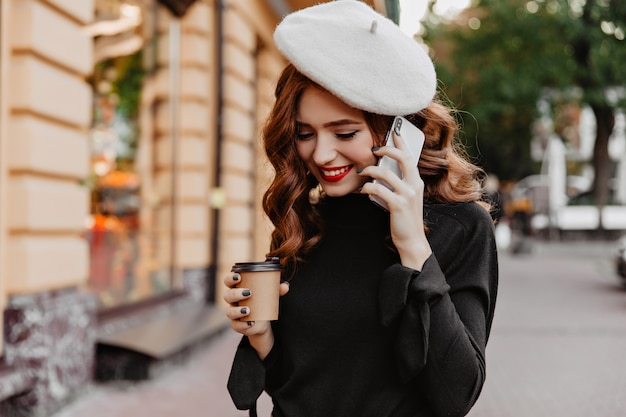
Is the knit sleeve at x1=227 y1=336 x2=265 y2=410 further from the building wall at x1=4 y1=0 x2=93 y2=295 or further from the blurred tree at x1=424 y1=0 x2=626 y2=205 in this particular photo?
the blurred tree at x1=424 y1=0 x2=626 y2=205

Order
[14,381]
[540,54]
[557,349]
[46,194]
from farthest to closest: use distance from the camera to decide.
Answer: [540,54] → [557,349] → [46,194] → [14,381]

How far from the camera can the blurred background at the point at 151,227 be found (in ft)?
16.4

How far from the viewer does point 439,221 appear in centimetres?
170

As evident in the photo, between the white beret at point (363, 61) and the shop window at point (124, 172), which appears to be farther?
the shop window at point (124, 172)

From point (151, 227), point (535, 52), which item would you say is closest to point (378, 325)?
point (151, 227)

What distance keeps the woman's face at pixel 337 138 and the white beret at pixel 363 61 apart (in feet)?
0.28

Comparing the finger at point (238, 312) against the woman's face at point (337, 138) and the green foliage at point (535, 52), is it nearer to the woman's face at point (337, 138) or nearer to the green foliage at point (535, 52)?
the woman's face at point (337, 138)

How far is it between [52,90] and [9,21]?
53 centimetres

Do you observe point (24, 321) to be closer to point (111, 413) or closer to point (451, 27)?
point (111, 413)

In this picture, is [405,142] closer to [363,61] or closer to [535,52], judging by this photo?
[363,61]

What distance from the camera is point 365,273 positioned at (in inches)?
68.5

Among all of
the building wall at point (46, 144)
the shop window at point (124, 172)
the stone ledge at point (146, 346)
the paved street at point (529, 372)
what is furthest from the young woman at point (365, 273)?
the shop window at point (124, 172)

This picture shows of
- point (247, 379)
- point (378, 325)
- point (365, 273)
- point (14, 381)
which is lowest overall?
point (14, 381)

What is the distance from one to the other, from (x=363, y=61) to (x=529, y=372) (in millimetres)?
6335
